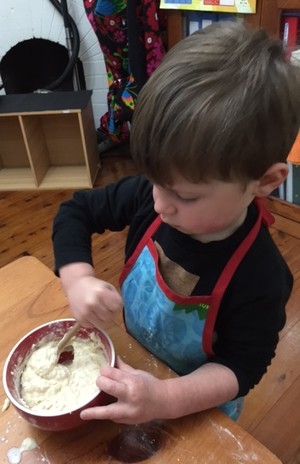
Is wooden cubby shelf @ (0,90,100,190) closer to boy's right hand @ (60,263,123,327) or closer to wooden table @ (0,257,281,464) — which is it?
boy's right hand @ (60,263,123,327)

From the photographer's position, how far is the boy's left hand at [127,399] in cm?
53

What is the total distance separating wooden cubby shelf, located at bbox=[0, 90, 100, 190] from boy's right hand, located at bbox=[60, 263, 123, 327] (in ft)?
5.41

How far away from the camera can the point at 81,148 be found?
8.19ft

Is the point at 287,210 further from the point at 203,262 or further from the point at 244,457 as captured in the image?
the point at 244,457

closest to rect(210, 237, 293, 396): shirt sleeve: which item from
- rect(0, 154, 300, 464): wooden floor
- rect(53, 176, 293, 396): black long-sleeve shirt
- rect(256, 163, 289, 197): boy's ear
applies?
rect(53, 176, 293, 396): black long-sleeve shirt

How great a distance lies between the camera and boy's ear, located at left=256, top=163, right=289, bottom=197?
537mm

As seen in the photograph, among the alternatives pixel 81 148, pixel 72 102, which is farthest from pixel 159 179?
pixel 81 148

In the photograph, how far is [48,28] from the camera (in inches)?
99.2

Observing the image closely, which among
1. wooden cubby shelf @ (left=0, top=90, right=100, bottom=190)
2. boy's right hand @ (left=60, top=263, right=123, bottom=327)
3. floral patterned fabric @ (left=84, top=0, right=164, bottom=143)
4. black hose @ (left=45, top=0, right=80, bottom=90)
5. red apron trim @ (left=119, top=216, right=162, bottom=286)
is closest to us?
boy's right hand @ (left=60, top=263, right=123, bottom=327)

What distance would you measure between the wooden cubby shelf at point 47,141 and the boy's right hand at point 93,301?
165 centimetres

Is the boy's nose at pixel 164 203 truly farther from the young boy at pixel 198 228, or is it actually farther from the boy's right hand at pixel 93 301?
the boy's right hand at pixel 93 301

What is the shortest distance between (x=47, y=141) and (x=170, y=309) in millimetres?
2014

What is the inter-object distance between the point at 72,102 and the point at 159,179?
71.4 inches

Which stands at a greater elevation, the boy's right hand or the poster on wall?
the poster on wall
